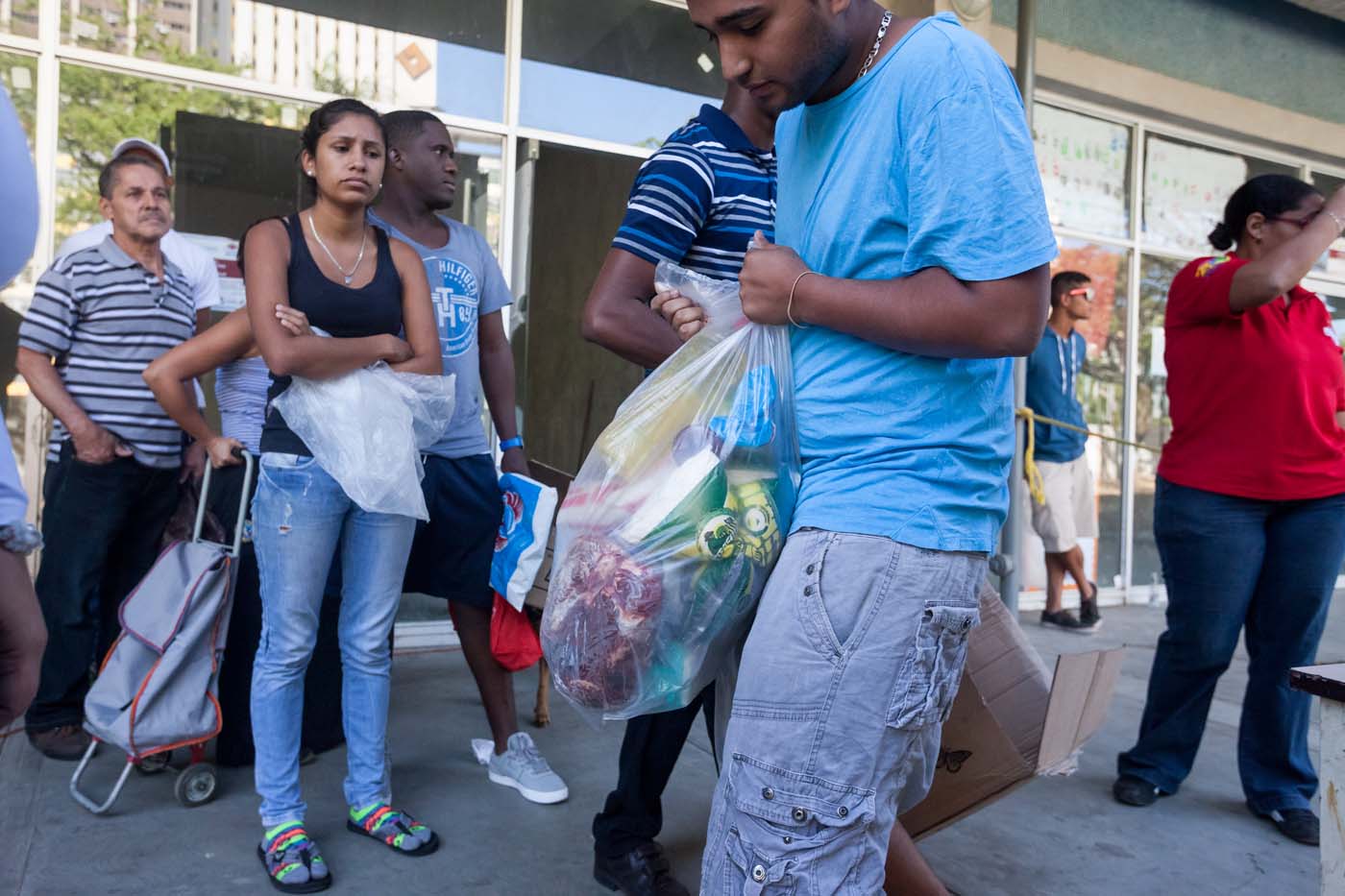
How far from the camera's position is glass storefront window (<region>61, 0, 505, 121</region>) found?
16.1 ft

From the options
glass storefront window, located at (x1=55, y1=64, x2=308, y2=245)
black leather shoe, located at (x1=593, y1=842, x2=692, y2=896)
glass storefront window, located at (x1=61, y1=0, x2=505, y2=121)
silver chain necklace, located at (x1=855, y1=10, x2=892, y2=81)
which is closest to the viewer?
silver chain necklace, located at (x1=855, y1=10, x2=892, y2=81)

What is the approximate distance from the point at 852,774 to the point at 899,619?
205mm

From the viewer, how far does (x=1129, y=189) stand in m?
7.93

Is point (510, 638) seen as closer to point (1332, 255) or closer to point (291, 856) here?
point (291, 856)

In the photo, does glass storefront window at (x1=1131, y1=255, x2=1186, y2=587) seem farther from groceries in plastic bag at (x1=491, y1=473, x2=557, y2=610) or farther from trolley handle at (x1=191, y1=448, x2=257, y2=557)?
trolley handle at (x1=191, y1=448, x2=257, y2=557)

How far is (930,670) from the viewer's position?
55.8 inches

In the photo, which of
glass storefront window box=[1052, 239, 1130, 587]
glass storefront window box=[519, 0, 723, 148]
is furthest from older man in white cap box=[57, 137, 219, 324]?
glass storefront window box=[1052, 239, 1130, 587]

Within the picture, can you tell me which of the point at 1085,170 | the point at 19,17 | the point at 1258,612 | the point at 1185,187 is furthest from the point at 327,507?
the point at 1185,187

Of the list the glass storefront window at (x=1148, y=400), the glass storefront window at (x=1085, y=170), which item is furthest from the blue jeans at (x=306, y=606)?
the glass storefront window at (x=1148, y=400)

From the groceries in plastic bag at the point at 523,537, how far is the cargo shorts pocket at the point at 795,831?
6.38 feet

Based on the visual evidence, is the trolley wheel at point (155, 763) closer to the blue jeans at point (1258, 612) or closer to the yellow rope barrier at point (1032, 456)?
the blue jeans at point (1258, 612)

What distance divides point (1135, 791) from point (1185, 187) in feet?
19.6

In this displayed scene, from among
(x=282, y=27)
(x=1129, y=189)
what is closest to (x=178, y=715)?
(x=282, y=27)

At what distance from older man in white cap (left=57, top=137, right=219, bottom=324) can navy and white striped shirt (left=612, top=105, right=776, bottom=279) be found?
2.49 m
